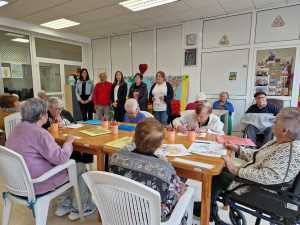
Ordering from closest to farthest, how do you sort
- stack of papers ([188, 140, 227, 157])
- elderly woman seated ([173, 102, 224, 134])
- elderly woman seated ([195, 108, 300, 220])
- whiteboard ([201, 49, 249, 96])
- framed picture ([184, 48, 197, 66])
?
elderly woman seated ([195, 108, 300, 220]), stack of papers ([188, 140, 227, 157]), elderly woman seated ([173, 102, 224, 134]), whiteboard ([201, 49, 249, 96]), framed picture ([184, 48, 197, 66])

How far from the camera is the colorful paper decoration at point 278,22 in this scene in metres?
3.74

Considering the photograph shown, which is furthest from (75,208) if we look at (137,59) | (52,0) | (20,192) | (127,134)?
(137,59)

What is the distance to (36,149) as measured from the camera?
138cm

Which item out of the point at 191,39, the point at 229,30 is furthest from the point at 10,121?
the point at 229,30

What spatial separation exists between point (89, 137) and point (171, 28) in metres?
4.00

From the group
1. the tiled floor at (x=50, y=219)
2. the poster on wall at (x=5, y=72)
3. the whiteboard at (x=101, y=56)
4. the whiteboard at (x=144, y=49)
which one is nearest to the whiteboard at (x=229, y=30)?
the whiteboard at (x=144, y=49)

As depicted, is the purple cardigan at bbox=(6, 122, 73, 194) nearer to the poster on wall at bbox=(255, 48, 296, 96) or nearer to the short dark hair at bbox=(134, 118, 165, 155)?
the short dark hair at bbox=(134, 118, 165, 155)

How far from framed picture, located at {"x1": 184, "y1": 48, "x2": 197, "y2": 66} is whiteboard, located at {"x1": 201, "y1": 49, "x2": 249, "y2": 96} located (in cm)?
21

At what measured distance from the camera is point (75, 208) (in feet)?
6.08

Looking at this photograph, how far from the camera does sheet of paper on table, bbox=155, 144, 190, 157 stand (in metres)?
1.44

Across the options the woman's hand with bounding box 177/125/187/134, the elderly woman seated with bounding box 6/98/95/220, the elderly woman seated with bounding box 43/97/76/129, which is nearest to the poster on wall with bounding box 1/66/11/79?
the elderly woman seated with bounding box 43/97/76/129

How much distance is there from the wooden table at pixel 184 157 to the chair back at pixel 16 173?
1.62 ft

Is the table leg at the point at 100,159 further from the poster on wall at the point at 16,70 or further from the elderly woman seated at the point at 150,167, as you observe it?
the poster on wall at the point at 16,70

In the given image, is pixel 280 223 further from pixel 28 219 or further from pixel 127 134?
pixel 28 219
